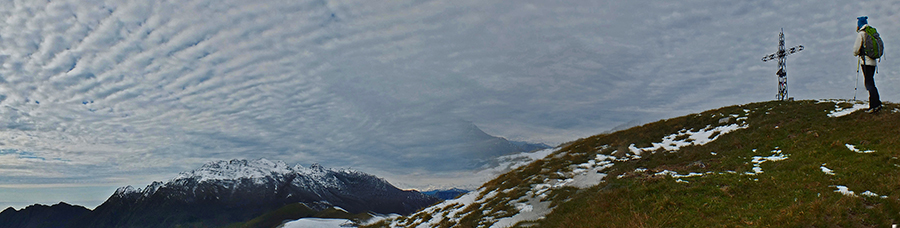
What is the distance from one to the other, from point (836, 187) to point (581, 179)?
434 inches

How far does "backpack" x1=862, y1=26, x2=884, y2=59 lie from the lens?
20.5 metres

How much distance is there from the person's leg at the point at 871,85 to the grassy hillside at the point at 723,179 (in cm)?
82

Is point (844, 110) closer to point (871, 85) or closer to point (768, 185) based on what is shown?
point (871, 85)

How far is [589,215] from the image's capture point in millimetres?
16188

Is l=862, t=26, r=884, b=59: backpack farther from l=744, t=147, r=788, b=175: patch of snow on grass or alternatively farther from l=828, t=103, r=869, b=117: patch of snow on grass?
l=828, t=103, r=869, b=117: patch of snow on grass

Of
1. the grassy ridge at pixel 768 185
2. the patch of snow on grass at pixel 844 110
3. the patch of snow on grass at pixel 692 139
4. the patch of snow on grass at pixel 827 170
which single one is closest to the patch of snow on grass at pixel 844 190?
the grassy ridge at pixel 768 185

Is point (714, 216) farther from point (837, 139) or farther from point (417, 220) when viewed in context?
point (417, 220)

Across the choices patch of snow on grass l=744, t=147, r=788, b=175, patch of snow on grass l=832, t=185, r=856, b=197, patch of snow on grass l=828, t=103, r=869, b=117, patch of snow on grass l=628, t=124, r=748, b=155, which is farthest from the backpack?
patch of snow on grass l=832, t=185, r=856, b=197

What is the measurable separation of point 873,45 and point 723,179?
39.8 ft

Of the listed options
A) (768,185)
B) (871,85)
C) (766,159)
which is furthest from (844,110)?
(768,185)

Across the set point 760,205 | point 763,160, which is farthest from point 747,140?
point 760,205

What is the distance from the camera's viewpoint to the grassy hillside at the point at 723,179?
12.7m

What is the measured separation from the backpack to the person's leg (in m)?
0.69

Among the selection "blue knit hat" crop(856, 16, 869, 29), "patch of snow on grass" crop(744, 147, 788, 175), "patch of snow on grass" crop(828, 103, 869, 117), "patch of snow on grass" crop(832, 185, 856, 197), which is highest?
"blue knit hat" crop(856, 16, 869, 29)
